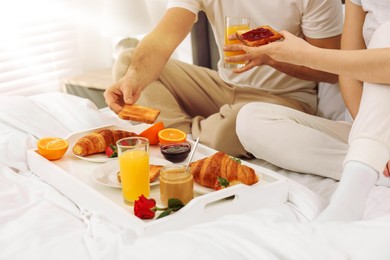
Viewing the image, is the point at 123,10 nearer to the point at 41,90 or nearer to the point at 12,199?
the point at 41,90

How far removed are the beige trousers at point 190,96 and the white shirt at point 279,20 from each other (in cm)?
4

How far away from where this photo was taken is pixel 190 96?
246cm

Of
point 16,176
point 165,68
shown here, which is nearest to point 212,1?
point 165,68

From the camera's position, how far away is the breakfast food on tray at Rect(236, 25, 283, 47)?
1797 mm

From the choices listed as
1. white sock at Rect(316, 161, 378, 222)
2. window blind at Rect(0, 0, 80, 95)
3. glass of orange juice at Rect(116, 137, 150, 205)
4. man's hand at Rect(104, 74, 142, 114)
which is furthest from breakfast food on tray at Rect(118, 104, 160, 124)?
window blind at Rect(0, 0, 80, 95)

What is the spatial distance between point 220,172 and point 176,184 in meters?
0.18

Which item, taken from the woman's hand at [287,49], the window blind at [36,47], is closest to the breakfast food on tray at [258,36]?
the woman's hand at [287,49]

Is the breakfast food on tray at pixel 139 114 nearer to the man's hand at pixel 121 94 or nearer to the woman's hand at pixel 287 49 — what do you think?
the man's hand at pixel 121 94

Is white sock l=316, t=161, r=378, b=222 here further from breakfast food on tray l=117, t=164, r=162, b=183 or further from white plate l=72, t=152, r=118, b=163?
white plate l=72, t=152, r=118, b=163

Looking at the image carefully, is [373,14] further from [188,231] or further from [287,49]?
[188,231]

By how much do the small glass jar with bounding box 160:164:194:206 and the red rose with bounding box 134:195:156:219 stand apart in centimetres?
5

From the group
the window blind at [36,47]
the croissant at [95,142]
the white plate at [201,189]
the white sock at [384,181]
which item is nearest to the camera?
the white plate at [201,189]

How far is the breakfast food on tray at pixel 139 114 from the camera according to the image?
179cm

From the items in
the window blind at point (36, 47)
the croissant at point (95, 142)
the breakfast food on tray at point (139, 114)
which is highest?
the breakfast food on tray at point (139, 114)
